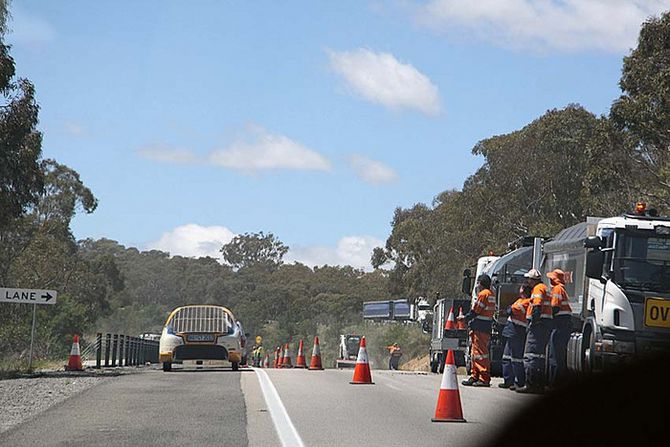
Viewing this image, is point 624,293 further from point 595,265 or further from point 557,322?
point 557,322

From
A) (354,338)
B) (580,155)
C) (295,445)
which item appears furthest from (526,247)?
(354,338)

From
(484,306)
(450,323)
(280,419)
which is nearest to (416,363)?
(450,323)

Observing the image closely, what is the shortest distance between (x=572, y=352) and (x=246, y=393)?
16.5ft

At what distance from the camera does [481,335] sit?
64.8 feet

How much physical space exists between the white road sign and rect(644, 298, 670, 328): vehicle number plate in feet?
42.6

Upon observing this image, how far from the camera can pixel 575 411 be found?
972 centimetres

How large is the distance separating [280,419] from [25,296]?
1267 cm

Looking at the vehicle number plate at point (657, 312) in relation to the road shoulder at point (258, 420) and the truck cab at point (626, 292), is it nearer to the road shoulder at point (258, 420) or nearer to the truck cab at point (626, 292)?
the truck cab at point (626, 292)

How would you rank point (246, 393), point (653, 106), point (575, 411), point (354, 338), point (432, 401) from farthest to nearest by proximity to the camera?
1. point (354, 338)
2. point (653, 106)
3. point (246, 393)
4. point (432, 401)
5. point (575, 411)

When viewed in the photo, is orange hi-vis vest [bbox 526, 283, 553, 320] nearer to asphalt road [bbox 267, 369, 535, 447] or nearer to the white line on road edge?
asphalt road [bbox 267, 369, 535, 447]

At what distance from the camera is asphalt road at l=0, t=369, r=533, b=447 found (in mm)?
11219

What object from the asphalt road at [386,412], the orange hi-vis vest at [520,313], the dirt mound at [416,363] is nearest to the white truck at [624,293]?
the orange hi-vis vest at [520,313]

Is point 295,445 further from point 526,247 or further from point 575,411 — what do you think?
point 526,247

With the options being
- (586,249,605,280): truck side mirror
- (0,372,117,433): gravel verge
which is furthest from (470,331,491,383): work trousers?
(0,372,117,433): gravel verge
